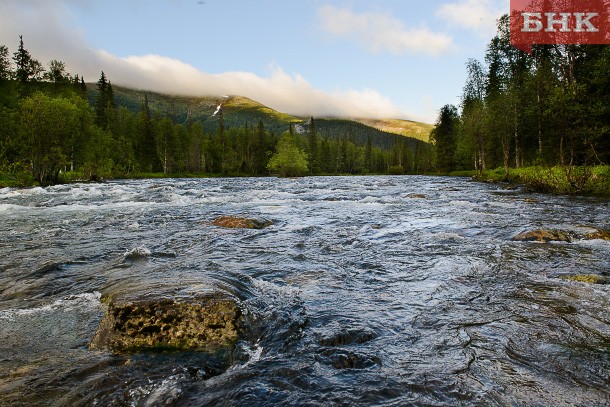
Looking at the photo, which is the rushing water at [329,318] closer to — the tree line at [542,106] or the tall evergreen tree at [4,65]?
the tree line at [542,106]

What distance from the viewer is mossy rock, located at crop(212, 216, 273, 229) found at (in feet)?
46.0

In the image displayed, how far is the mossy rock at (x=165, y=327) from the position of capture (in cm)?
488

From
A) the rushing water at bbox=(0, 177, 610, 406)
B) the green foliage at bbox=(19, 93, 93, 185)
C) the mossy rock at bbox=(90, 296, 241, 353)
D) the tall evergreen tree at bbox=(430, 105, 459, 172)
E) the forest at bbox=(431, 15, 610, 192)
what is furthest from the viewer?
the tall evergreen tree at bbox=(430, 105, 459, 172)

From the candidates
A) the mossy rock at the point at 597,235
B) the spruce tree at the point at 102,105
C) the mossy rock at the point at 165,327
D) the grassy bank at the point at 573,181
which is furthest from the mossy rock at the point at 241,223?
the spruce tree at the point at 102,105

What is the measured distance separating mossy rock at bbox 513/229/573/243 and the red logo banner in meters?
33.1

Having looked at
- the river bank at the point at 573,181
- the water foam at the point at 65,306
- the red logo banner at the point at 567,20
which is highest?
the red logo banner at the point at 567,20

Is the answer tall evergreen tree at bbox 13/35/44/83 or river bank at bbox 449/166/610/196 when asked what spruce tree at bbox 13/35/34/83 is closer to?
tall evergreen tree at bbox 13/35/44/83

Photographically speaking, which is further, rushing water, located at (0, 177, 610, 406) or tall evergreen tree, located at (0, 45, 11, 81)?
tall evergreen tree, located at (0, 45, 11, 81)

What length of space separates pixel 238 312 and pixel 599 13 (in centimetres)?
4468

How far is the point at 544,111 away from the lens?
3281 centimetres

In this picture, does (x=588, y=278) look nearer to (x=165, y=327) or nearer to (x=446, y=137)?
(x=165, y=327)

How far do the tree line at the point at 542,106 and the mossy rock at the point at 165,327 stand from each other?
2645 centimetres

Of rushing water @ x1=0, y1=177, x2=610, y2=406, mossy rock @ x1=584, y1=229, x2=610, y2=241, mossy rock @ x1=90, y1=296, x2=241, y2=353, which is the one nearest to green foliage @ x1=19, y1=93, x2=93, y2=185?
rushing water @ x1=0, y1=177, x2=610, y2=406

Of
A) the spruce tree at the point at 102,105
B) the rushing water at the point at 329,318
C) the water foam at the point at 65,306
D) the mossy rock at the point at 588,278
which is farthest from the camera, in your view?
the spruce tree at the point at 102,105
